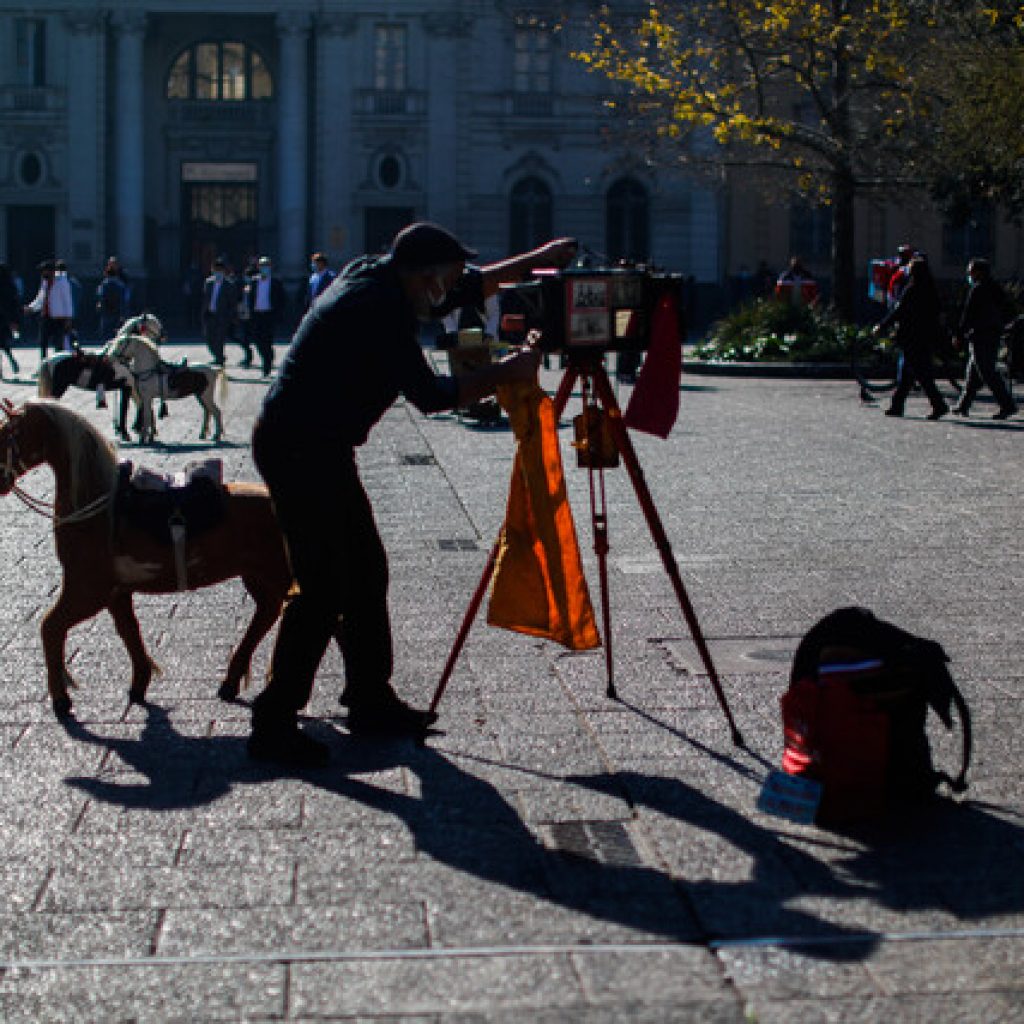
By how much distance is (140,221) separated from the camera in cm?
5250

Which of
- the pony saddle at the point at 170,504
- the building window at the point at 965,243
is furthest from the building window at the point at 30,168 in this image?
the pony saddle at the point at 170,504

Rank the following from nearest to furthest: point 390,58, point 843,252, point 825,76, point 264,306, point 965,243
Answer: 1. point 264,306
2. point 825,76
3. point 843,252
4. point 965,243
5. point 390,58

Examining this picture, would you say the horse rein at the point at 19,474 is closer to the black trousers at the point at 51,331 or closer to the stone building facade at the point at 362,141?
the black trousers at the point at 51,331

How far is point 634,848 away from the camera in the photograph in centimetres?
524

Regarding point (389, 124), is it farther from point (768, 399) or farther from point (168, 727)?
point (168, 727)

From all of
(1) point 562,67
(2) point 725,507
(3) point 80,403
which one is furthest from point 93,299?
(2) point 725,507

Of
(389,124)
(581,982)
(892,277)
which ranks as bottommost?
(581,982)

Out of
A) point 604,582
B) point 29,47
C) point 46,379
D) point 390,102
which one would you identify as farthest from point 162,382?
point 29,47

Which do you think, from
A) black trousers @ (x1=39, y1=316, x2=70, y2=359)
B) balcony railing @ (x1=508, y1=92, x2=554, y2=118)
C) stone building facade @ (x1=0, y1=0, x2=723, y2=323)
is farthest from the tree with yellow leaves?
balcony railing @ (x1=508, y1=92, x2=554, y2=118)

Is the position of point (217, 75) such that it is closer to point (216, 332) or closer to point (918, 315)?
point (216, 332)

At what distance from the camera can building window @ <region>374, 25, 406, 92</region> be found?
5275 cm

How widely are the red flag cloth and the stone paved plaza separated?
106 cm

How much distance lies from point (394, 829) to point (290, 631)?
1.03 meters

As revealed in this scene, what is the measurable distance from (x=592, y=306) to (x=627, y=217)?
47919 millimetres
